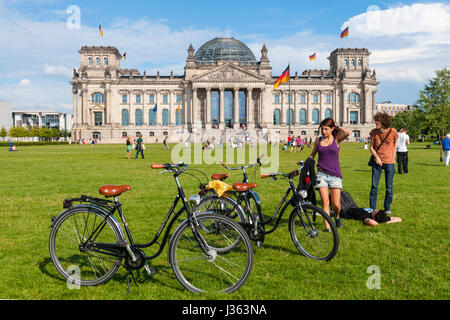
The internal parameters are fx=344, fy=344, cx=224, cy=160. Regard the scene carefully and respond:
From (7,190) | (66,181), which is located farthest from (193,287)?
(66,181)

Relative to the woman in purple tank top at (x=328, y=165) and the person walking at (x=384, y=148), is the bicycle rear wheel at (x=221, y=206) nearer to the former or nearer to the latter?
the woman in purple tank top at (x=328, y=165)

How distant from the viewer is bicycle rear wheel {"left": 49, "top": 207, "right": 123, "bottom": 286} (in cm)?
464

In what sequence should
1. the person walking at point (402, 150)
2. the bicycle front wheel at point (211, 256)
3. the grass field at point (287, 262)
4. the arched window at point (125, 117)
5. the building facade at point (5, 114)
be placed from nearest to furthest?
the bicycle front wheel at point (211, 256), the grass field at point (287, 262), the person walking at point (402, 150), the arched window at point (125, 117), the building facade at point (5, 114)

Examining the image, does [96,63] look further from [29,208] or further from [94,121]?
[29,208]

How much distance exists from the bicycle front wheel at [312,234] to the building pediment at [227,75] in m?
86.5

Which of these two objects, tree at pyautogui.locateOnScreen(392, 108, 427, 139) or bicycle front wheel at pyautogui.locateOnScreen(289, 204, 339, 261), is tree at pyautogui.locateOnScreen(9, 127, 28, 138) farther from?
bicycle front wheel at pyautogui.locateOnScreen(289, 204, 339, 261)

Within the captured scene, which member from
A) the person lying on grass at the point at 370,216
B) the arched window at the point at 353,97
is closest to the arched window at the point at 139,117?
the arched window at the point at 353,97

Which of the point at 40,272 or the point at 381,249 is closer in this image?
the point at 40,272

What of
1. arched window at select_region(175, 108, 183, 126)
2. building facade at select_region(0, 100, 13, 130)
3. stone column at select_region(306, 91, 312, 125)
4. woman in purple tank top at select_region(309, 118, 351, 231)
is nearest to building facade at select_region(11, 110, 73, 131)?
building facade at select_region(0, 100, 13, 130)

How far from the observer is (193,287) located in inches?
176

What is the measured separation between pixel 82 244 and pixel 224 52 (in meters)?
101

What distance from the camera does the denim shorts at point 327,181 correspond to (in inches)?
272
